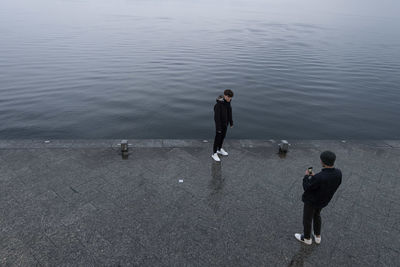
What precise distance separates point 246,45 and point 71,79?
25171 millimetres

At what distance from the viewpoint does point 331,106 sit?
635 inches

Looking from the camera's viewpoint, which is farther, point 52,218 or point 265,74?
point 265,74

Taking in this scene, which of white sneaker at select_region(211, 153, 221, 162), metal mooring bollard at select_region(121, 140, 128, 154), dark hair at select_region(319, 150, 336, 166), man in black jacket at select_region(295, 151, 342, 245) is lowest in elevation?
white sneaker at select_region(211, 153, 221, 162)

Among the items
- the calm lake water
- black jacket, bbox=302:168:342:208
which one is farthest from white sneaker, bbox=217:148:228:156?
the calm lake water

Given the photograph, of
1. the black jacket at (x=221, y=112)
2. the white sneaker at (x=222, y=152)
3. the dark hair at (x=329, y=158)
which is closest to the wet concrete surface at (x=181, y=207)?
the white sneaker at (x=222, y=152)

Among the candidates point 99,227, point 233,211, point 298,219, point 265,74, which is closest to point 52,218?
point 99,227

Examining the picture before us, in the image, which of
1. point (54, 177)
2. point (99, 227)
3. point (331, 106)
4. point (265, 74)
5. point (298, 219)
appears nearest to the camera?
point (99, 227)

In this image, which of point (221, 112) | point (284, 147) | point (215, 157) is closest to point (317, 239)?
point (215, 157)

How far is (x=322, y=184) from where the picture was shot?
414 centimetres

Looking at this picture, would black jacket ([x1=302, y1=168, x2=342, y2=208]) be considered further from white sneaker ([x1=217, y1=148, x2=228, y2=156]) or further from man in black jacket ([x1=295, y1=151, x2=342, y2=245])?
white sneaker ([x1=217, y1=148, x2=228, y2=156])

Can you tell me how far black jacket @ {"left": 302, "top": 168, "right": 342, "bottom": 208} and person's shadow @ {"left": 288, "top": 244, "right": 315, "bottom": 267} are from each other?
1073 mm

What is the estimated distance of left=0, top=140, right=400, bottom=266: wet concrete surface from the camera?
15.3 feet

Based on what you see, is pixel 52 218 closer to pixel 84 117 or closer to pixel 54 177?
pixel 54 177

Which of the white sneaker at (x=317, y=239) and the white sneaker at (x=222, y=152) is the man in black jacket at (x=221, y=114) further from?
the white sneaker at (x=317, y=239)
